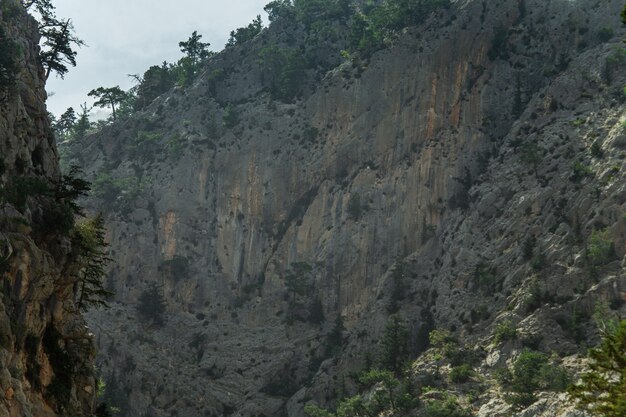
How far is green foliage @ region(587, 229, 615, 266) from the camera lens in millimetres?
78438

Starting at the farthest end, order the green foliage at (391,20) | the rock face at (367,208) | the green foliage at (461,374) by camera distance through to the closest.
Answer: the green foliage at (391,20) < the rock face at (367,208) < the green foliage at (461,374)

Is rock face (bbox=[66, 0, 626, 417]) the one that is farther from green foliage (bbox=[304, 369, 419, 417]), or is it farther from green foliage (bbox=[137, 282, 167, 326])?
green foliage (bbox=[304, 369, 419, 417])

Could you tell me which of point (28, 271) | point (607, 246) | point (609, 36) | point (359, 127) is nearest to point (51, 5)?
point (28, 271)

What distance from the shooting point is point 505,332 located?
261 feet

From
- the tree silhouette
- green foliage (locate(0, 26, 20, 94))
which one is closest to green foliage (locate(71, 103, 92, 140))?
the tree silhouette

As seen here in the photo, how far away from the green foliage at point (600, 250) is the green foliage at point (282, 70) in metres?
60.4

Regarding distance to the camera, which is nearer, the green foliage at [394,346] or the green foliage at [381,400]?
the green foliage at [381,400]

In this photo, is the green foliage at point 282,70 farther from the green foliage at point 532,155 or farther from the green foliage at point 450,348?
the green foliage at point 450,348

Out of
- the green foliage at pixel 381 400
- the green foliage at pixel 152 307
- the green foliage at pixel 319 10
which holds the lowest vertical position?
the green foliage at pixel 381 400

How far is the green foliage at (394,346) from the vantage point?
8712 cm

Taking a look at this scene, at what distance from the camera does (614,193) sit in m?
82.7

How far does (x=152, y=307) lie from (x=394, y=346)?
35266mm

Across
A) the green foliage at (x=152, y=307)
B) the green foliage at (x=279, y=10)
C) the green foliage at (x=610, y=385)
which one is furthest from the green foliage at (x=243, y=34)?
the green foliage at (x=610, y=385)

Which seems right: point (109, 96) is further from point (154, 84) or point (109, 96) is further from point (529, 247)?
point (529, 247)
